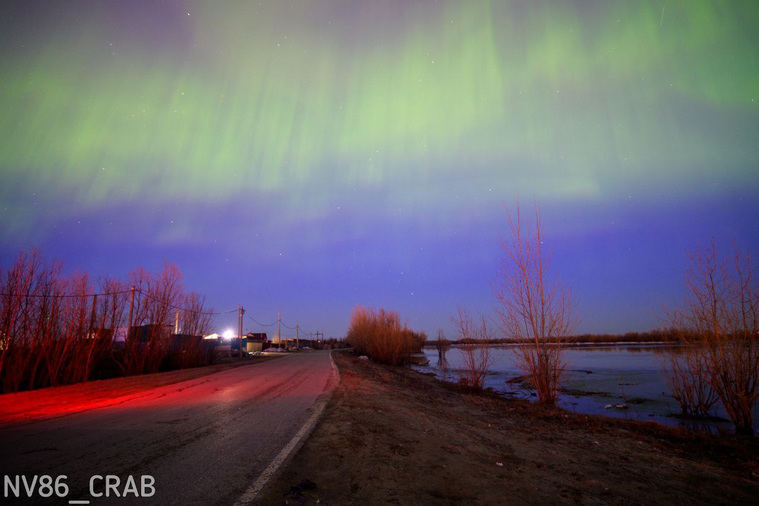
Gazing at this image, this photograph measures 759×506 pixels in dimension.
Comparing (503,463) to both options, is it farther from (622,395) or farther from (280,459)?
(622,395)

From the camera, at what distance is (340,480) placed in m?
4.53

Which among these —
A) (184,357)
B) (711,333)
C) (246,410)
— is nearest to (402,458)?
(246,410)

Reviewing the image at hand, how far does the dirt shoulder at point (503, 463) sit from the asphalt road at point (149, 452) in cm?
69

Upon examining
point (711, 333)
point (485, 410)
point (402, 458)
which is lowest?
point (485, 410)

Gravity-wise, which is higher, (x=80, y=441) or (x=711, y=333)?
(x=711, y=333)

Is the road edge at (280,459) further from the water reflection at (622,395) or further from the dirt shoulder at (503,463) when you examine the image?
the water reflection at (622,395)

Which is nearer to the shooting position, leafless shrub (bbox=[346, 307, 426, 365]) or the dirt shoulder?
the dirt shoulder

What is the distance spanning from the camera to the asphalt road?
4004mm

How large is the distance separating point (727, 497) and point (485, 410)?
266 inches

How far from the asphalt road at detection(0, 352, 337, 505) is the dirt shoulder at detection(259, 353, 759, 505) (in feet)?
2.25

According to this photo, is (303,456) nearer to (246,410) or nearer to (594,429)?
(246,410)

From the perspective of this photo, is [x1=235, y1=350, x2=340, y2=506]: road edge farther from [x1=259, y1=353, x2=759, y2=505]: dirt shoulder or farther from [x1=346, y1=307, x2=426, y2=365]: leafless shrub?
[x1=346, y1=307, x2=426, y2=365]: leafless shrub

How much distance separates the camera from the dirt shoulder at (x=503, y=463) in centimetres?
433

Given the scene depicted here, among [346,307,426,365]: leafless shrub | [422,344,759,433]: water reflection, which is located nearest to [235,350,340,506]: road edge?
[422,344,759,433]: water reflection
